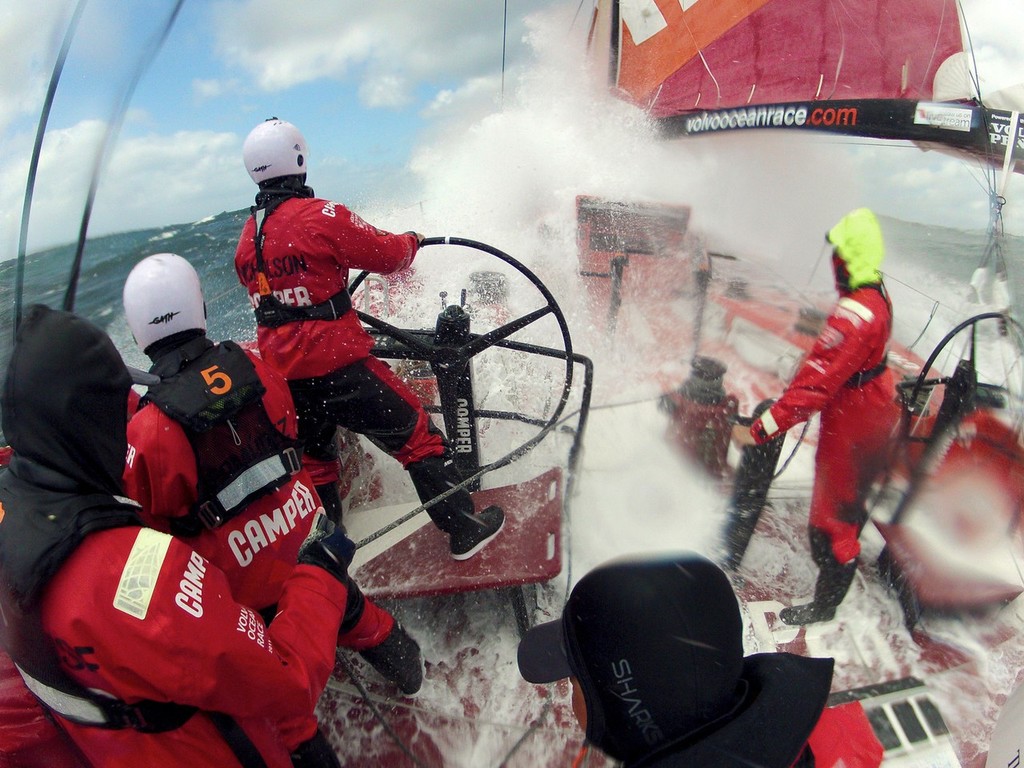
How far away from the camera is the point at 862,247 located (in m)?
2.23

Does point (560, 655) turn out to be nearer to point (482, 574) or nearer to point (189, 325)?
point (482, 574)

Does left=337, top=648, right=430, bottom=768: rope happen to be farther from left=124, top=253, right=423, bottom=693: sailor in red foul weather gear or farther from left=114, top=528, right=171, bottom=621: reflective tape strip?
left=114, top=528, right=171, bottom=621: reflective tape strip

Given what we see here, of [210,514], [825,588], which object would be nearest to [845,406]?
[825,588]

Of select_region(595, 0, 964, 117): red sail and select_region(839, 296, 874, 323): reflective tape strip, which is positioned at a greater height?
select_region(595, 0, 964, 117): red sail

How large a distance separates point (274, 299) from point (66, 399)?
1478mm

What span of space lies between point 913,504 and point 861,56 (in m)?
6.28

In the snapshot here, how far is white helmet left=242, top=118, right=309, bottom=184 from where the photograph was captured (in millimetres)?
2176

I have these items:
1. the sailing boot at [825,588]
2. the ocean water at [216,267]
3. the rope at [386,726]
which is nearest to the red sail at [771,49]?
the ocean water at [216,267]

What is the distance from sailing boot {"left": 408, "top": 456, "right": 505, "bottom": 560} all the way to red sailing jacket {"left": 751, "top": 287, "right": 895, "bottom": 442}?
4.10 ft

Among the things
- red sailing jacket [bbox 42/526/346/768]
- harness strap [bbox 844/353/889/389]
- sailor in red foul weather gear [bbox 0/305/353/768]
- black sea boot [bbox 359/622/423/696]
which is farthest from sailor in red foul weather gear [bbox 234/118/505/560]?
harness strap [bbox 844/353/889/389]

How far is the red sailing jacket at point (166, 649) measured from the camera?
0.87 m

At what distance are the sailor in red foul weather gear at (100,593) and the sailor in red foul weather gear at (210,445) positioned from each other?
42 cm

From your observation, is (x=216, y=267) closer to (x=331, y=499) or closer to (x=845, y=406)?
(x=331, y=499)

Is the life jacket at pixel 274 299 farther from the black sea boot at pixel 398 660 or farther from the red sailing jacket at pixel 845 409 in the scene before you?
the red sailing jacket at pixel 845 409
